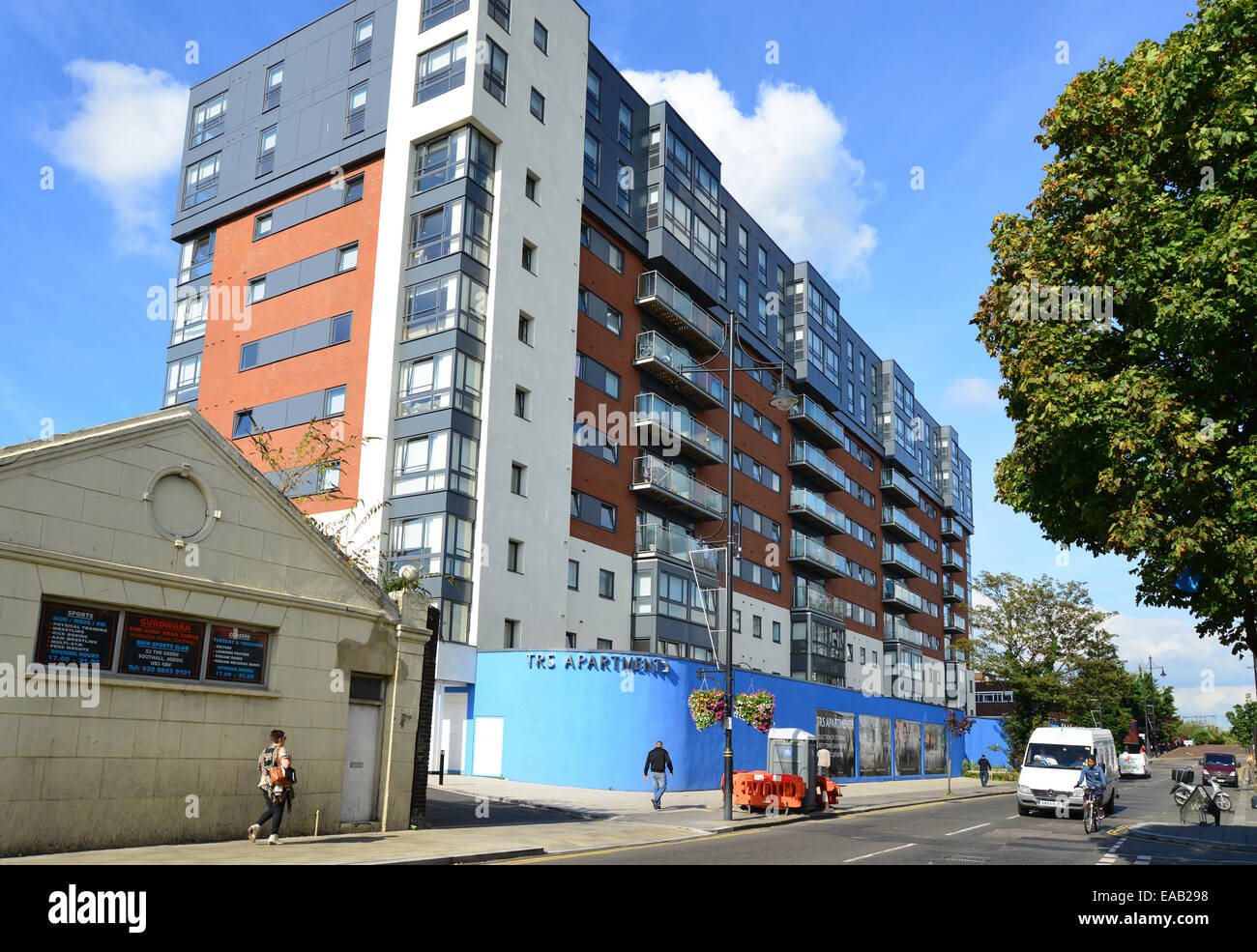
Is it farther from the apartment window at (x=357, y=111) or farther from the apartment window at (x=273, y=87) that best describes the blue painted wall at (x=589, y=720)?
the apartment window at (x=273, y=87)

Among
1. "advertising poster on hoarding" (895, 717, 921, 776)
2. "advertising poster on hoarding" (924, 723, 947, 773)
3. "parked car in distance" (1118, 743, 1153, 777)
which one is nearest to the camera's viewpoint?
"advertising poster on hoarding" (895, 717, 921, 776)

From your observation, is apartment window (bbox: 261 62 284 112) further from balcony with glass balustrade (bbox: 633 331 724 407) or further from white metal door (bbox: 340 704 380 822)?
white metal door (bbox: 340 704 380 822)

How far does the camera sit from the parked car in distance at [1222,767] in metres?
51.9

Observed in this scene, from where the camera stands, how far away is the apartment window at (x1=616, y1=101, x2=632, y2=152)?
144 feet

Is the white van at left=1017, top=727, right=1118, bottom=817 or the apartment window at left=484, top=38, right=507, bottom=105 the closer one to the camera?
the white van at left=1017, top=727, right=1118, bottom=817

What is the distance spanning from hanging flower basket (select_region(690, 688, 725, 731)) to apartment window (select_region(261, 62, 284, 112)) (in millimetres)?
30818

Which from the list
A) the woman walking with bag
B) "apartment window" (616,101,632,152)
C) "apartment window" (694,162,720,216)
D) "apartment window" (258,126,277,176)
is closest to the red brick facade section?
"apartment window" (258,126,277,176)

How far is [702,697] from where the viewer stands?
2819 centimetres

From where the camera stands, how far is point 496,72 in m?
36.2

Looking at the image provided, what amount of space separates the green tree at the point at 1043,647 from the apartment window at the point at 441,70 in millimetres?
49473

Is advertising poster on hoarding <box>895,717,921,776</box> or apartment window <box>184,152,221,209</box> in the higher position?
apartment window <box>184,152,221,209</box>

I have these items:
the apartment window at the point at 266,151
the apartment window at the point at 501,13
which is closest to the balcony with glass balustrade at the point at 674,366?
the apartment window at the point at 501,13
